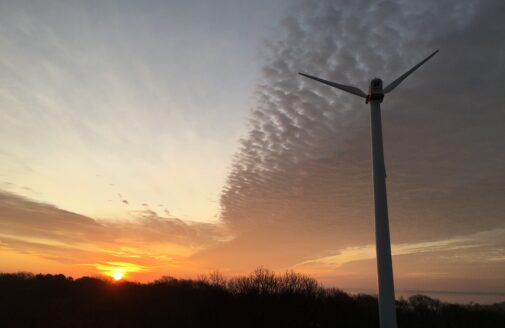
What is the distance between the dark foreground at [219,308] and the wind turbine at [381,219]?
167 feet

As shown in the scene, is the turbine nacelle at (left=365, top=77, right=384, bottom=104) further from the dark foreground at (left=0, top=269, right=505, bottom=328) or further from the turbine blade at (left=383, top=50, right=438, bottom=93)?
the dark foreground at (left=0, top=269, right=505, bottom=328)

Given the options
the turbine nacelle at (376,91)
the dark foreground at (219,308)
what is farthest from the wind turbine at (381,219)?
the dark foreground at (219,308)

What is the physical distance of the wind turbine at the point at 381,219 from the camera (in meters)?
25.6

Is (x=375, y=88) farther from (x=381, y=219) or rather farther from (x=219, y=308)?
(x=219, y=308)

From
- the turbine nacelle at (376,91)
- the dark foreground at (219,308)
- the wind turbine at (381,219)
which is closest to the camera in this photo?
the wind turbine at (381,219)

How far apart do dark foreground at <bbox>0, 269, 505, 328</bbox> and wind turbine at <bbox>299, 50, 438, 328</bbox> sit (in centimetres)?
5080

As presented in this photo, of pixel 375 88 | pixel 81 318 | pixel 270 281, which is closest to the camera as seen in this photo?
pixel 375 88

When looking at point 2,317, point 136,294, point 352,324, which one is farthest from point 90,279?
point 352,324

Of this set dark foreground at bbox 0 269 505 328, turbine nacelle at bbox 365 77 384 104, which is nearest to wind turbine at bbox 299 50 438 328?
turbine nacelle at bbox 365 77 384 104

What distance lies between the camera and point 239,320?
74.1 metres

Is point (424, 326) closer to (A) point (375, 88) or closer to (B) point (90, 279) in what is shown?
(A) point (375, 88)

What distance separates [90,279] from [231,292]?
228ft

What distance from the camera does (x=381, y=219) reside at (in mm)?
26781

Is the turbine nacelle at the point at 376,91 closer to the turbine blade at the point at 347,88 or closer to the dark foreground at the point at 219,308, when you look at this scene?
the turbine blade at the point at 347,88
